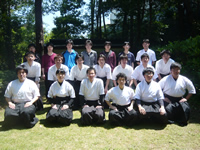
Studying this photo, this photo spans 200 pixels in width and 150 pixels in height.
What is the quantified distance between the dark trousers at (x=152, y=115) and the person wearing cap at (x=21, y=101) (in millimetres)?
2578

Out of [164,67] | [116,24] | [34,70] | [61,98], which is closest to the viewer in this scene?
[61,98]

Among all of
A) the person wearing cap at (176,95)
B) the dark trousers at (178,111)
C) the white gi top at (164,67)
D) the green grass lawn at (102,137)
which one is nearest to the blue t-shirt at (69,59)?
the green grass lawn at (102,137)

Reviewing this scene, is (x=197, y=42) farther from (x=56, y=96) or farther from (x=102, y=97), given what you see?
(x=56, y=96)

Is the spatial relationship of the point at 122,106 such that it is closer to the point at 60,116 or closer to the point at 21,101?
the point at 60,116

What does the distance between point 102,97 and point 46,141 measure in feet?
5.76

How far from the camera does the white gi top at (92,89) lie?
465cm

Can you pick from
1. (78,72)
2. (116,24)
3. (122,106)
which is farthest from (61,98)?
(116,24)

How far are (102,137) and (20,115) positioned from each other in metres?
1.96

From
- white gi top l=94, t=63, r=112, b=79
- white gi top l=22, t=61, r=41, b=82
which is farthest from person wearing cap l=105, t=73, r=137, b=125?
white gi top l=22, t=61, r=41, b=82

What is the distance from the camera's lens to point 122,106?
4.35m

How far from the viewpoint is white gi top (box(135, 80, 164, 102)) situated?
14.2 ft

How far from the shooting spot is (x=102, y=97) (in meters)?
4.64

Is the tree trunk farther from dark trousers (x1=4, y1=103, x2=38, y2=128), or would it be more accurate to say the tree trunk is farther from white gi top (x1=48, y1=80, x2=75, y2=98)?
dark trousers (x1=4, y1=103, x2=38, y2=128)

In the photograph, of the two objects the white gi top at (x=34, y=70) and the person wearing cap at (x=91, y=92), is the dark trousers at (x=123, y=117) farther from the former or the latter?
the white gi top at (x=34, y=70)
